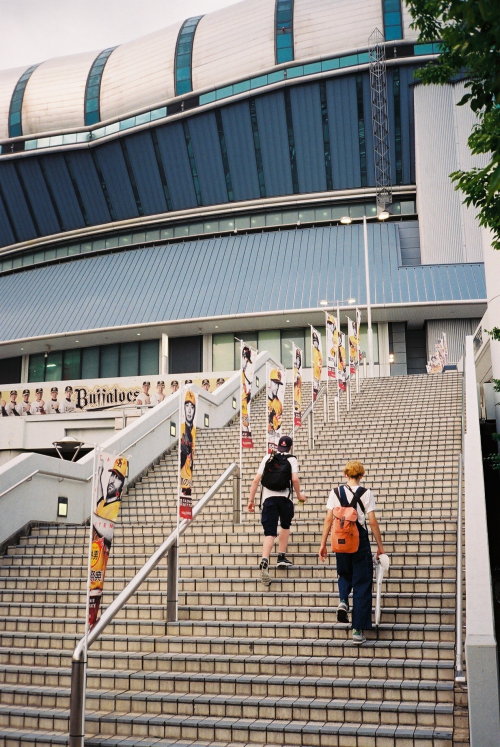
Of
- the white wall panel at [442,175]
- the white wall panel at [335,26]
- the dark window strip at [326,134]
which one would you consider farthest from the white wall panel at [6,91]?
the white wall panel at [442,175]

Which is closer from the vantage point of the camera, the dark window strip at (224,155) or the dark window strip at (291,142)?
the dark window strip at (291,142)

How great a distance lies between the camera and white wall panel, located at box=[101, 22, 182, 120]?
4184cm

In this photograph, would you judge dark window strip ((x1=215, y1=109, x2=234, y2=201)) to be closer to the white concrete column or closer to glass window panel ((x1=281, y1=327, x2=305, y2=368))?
glass window panel ((x1=281, y1=327, x2=305, y2=368))

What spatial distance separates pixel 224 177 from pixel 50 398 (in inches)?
706

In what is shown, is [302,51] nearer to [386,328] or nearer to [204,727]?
[386,328]

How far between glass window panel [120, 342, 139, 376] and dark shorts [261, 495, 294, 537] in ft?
97.0

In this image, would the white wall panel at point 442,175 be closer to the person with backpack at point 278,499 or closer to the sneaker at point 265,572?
the person with backpack at point 278,499

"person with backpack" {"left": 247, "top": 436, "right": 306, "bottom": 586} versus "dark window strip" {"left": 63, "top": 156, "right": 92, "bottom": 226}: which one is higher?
"dark window strip" {"left": 63, "top": 156, "right": 92, "bottom": 226}

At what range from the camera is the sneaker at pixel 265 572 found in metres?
9.21

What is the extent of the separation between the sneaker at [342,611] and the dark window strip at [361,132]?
34.3 meters

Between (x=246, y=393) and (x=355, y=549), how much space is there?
676cm

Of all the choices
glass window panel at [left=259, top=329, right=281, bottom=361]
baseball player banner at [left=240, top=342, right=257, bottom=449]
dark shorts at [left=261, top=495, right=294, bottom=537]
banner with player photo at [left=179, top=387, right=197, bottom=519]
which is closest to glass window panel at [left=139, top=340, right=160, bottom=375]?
glass window panel at [left=259, top=329, right=281, bottom=361]

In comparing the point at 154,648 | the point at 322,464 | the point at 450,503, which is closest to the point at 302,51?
the point at 322,464

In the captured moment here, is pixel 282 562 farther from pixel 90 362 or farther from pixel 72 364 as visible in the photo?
pixel 72 364
